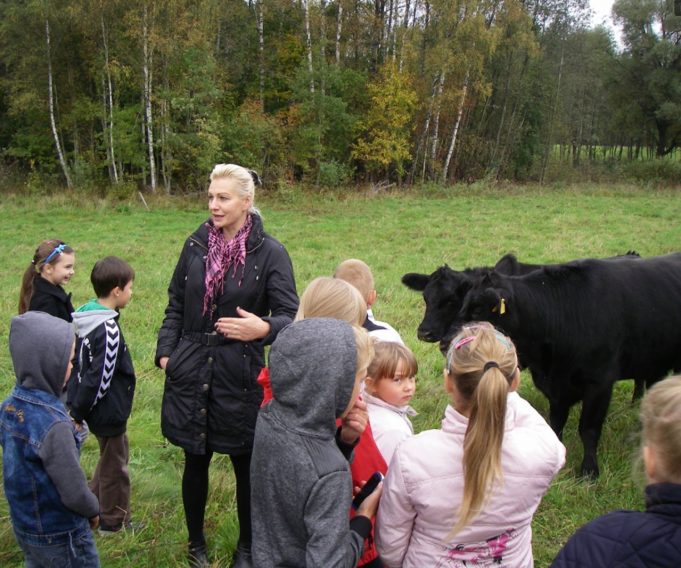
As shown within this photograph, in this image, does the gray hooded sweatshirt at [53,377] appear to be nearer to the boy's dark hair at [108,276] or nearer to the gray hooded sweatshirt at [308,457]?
the gray hooded sweatshirt at [308,457]

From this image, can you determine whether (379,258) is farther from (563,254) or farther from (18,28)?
(18,28)

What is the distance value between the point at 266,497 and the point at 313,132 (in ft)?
82.3

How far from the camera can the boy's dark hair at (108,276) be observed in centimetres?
361

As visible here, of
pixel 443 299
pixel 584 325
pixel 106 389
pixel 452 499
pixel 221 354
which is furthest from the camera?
pixel 443 299

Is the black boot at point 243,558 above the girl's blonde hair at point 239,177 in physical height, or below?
below

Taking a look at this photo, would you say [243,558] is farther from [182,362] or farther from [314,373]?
[314,373]

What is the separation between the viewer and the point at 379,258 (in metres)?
12.2

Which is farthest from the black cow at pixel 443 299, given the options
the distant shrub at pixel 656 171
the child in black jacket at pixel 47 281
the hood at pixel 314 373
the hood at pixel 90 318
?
the distant shrub at pixel 656 171

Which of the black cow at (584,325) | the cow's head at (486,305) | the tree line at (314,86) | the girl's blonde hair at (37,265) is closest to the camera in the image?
the girl's blonde hair at (37,265)

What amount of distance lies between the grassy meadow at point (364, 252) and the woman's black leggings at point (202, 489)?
21 cm

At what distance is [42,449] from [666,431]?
2.14 meters

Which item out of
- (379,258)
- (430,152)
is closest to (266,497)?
(379,258)

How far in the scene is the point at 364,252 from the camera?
12898mm

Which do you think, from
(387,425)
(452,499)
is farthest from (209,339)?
(452,499)
